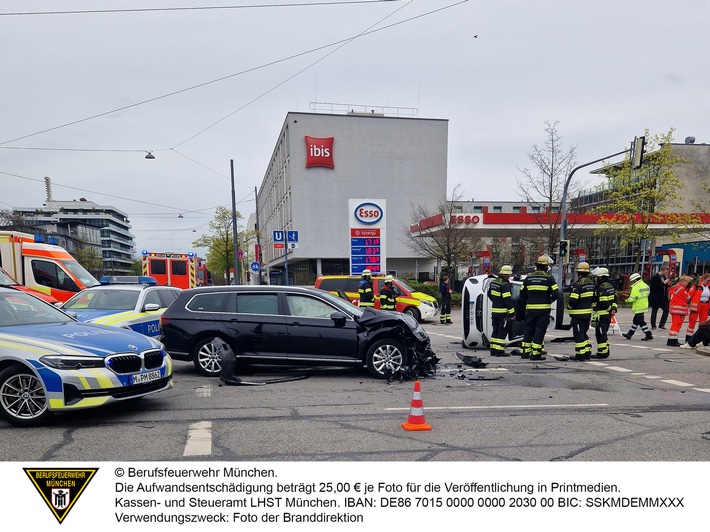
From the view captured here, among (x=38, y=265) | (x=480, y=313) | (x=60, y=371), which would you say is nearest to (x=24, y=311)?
(x=60, y=371)

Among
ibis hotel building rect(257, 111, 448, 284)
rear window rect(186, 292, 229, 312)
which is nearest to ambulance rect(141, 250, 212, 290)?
ibis hotel building rect(257, 111, 448, 284)

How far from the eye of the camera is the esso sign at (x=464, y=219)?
30.8m

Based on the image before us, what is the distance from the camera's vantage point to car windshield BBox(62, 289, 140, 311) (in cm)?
994

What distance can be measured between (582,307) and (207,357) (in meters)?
7.21

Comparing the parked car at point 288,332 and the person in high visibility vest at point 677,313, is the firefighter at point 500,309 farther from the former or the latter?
the person in high visibility vest at point 677,313

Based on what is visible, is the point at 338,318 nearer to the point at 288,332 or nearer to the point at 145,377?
the point at 288,332

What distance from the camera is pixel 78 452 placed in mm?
4645

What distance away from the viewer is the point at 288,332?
816 cm

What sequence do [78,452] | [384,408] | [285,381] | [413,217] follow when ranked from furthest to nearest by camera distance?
[413,217], [285,381], [384,408], [78,452]

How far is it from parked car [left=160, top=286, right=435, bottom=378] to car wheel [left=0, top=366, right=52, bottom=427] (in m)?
3.12

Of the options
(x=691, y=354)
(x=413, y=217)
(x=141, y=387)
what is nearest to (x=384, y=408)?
(x=141, y=387)
